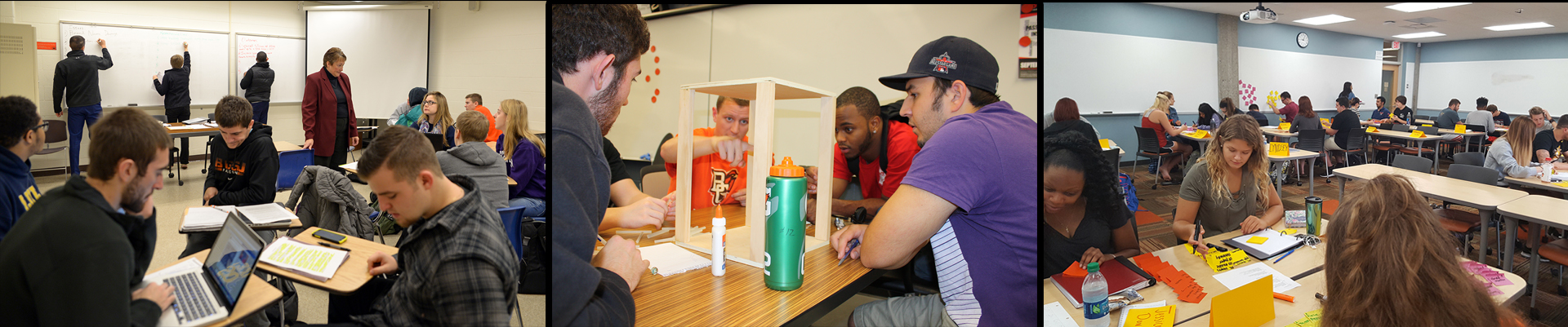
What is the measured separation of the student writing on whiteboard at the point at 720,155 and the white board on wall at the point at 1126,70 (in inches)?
35.3

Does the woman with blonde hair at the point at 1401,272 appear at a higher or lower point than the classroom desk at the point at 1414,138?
lower

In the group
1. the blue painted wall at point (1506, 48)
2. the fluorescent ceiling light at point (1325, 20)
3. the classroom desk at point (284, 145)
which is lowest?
the classroom desk at point (284, 145)

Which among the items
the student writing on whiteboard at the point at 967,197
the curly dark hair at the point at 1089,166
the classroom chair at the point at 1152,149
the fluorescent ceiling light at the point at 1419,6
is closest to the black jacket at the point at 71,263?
the student writing on whiteboard at the point at 967,197

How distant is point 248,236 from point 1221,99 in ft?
8.06

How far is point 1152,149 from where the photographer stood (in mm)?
1896

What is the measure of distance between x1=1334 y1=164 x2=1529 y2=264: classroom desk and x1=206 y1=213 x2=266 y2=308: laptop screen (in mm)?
2616

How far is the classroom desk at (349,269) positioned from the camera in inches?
60.9

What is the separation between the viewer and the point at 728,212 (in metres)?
1.76

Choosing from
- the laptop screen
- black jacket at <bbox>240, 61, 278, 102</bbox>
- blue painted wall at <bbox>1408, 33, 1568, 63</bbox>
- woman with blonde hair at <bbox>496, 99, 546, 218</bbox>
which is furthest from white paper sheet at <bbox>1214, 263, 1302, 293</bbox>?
black jacket at <bbox>240, 61, 278, 102</bbox>

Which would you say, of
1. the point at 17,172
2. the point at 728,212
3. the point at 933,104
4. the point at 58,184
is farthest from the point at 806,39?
the point at 17,172

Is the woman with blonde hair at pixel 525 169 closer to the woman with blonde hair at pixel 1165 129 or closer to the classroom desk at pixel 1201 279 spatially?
the classroom desk at pixel 1201 279

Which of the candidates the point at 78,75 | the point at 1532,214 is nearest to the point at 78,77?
the point at 78,75

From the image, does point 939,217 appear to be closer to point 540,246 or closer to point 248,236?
point 248,236

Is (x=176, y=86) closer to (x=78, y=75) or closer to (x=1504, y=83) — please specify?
(x=78, y=75)
